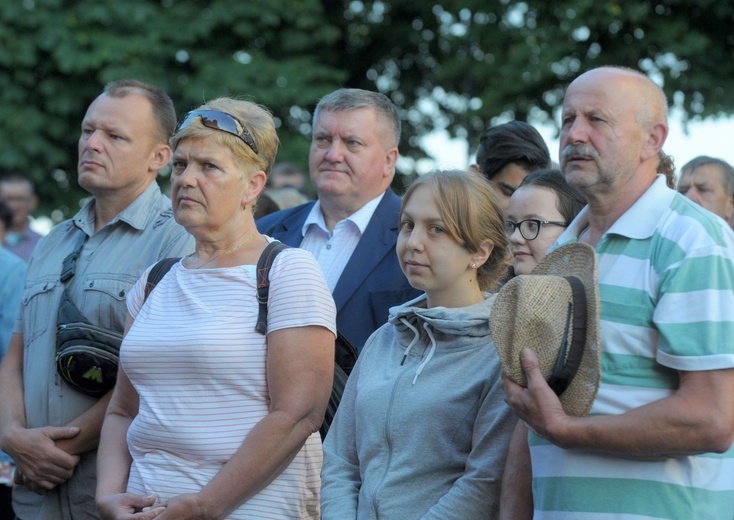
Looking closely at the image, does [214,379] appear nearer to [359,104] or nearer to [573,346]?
[573,346]

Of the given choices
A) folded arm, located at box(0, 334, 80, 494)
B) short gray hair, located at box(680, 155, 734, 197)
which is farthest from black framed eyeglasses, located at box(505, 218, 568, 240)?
short gray hair, located at box(680, 155, 734, 197)

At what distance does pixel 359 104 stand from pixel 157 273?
1.66 metres

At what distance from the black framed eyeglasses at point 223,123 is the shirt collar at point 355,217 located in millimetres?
1241

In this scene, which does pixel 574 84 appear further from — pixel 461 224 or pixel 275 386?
pixel 275 386

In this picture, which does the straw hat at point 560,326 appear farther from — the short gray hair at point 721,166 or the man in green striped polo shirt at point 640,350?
the short gray hair at point 721,166

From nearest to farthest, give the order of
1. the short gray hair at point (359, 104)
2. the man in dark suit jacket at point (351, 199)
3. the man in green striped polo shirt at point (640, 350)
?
1. the man in green striped polo shirt at point (640, 350)
2. the man in dark suit jacket at point (351, 199)
3. the short gray hair at point (359, 104)

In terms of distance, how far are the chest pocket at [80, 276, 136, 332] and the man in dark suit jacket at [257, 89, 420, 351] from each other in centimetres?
92

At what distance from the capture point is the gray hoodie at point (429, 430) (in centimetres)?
320

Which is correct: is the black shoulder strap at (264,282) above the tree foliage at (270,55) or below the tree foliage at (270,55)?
below

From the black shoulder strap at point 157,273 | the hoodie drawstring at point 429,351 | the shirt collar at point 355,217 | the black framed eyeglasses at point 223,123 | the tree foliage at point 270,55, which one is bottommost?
the hoodie drawstring at point 429,351

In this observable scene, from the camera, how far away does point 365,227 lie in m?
4.86

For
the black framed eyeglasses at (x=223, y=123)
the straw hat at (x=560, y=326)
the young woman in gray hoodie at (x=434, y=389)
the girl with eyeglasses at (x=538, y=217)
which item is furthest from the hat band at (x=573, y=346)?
the black framed eyeglasses at (x=223, y=123)

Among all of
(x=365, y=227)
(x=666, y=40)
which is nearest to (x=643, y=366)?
(x=365, y=227)

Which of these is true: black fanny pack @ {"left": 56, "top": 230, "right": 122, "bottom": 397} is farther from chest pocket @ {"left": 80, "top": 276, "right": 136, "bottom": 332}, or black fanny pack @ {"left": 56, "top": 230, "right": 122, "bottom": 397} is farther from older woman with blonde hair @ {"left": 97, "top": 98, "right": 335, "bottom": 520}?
older woman with blonde hair @ {"left": 97, "top": 98, "right": 335, "bottom": 520}
